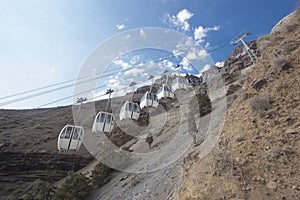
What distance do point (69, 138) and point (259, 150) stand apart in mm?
14917

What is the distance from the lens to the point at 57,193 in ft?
38.3

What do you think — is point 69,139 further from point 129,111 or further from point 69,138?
point 129,111

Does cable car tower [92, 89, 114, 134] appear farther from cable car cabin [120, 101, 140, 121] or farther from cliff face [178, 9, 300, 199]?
cliff face [178, 9, 300, 199]

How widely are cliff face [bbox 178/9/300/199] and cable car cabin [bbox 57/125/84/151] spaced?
1230 centimetres

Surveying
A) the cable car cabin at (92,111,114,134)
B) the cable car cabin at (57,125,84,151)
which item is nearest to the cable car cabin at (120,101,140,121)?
the cable car cabin at (92,111,114,134)

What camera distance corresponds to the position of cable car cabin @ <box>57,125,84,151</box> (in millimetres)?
16656

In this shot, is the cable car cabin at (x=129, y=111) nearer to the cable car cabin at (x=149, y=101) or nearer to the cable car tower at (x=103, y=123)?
the cable car cabin at (x=149, y=101)

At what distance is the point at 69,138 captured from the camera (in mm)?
16922

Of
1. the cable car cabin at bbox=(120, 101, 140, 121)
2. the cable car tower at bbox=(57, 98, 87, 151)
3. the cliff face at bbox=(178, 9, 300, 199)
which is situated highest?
the cable car cabin at bbox=(120, 101, 140, 121)

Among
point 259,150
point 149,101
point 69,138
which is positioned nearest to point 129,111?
point 149,101

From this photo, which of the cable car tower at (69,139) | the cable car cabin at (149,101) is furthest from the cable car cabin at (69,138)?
the cable car cabin at (149,101)

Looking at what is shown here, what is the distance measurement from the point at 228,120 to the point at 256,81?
8.02ft

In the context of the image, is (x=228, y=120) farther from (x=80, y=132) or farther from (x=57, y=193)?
(x=80, y=132)

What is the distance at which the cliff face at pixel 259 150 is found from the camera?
4.74m
